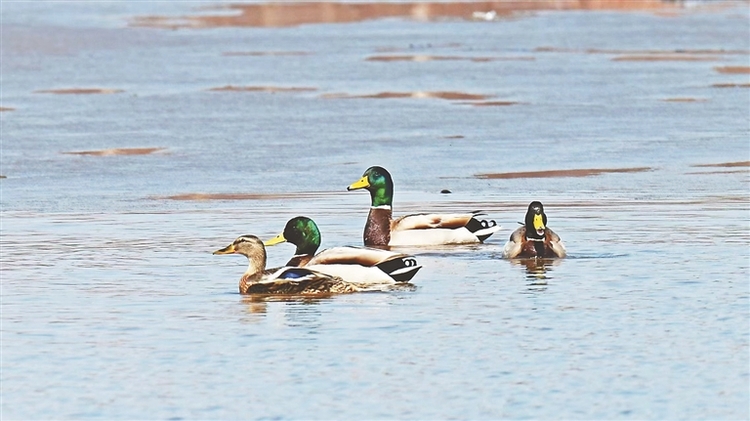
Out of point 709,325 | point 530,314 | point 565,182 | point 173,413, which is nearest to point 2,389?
point 173,413

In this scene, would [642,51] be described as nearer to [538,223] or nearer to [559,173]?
[559,173]

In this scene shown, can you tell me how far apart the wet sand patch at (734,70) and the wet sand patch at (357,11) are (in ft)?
47.9

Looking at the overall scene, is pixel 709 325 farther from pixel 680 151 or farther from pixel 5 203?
pixel 680 151

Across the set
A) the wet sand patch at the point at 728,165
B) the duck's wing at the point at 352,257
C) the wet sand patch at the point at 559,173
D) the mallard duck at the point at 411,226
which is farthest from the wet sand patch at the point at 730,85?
the duck's wing at the point at 352,257

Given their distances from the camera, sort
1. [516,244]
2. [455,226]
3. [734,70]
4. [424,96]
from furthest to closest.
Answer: [734,70] → [424,96] → [455,226] → [516,244]

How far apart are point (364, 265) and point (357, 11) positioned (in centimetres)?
3445

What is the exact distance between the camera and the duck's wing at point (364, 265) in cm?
890

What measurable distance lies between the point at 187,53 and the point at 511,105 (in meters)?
9.88

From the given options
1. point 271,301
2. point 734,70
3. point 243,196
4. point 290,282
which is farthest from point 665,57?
point 271,301

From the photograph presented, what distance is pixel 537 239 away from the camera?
392 inches

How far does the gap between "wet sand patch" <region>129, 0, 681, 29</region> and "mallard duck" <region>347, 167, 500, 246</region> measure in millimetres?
24724

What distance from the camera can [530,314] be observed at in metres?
8.12

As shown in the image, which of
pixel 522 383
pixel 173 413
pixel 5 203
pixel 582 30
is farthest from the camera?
pixel 582 30

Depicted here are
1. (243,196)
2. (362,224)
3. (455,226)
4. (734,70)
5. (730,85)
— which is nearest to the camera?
(455,226)
